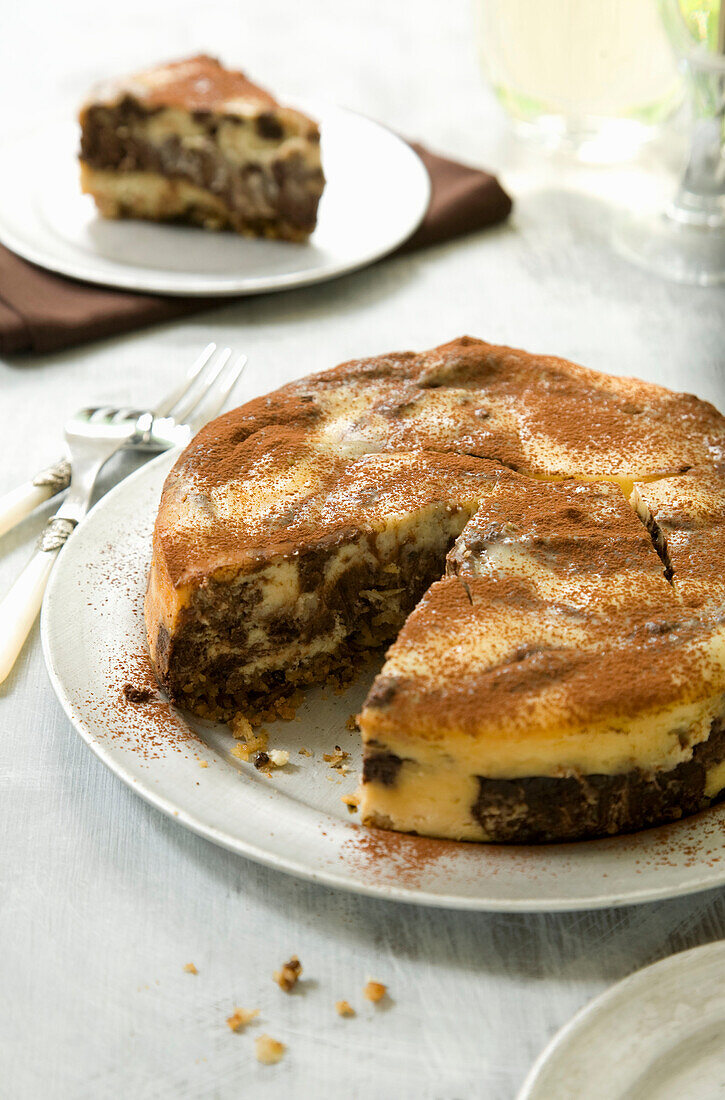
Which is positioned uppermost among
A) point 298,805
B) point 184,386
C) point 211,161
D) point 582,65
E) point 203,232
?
point 582,65

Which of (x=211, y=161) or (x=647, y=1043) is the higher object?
(x=211, y=161)

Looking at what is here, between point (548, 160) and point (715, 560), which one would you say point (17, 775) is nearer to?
point (715, 560)

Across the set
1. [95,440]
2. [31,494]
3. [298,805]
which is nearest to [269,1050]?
[298,805]

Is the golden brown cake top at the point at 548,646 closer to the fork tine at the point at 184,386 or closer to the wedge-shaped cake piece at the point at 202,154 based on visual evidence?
the fork tine at the point at 184,386

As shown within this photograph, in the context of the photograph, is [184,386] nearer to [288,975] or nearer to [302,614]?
[302,614]

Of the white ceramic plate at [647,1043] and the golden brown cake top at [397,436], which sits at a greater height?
the golden brown cake top at [397,436]

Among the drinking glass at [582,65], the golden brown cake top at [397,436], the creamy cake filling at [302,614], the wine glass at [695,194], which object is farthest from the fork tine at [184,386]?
the drinking glass at [582,65]

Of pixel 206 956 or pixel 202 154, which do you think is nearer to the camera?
pixel 206 956
